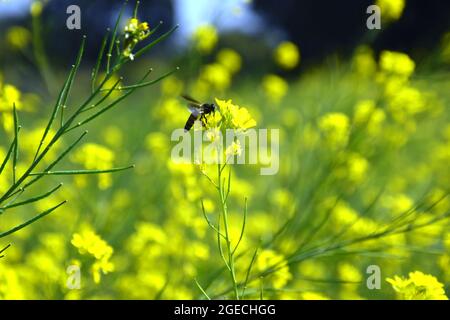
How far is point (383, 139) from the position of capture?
255cm

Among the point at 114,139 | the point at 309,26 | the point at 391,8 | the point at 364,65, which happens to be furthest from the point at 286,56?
the point at 309,26

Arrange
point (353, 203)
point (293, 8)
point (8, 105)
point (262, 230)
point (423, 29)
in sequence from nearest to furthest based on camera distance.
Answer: point (8, 105) < point (262, 230) < point (353, 203) < point (423, 29) < point (293, 8)

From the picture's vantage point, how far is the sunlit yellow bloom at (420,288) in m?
1.16

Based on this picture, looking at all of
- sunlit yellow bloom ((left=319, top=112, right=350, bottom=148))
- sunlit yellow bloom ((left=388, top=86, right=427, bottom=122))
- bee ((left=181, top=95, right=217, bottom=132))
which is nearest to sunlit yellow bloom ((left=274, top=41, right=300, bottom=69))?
sunlit yellow bloom ((left=388, top=86, right=427, bottom=122))

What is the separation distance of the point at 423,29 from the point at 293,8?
2.66 meters

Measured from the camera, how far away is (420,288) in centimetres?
118

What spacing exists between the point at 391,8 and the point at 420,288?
1.17 meters

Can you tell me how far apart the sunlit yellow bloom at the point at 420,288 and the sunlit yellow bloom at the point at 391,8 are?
1.12 meters

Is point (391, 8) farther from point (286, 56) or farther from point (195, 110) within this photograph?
point (286, 56)

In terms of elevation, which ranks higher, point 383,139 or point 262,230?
point 383,139

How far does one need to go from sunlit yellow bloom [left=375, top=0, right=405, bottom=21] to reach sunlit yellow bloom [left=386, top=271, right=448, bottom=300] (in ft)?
3.66

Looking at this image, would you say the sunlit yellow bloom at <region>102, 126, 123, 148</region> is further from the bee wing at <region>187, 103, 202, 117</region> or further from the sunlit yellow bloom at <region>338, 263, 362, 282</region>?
the bee wing at <region>187, 103, 202, 117</region>
